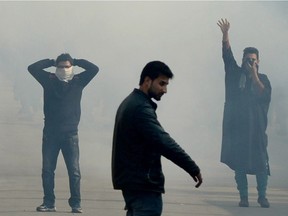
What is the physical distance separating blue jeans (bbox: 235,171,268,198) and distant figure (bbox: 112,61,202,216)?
4442 millimetres

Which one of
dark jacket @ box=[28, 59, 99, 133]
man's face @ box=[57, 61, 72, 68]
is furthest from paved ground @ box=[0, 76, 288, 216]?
man's face @ box=[57, 61, 72, 68]

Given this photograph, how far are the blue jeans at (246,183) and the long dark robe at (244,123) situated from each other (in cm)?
5

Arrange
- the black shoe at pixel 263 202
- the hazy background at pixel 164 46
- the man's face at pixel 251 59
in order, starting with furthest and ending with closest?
the hazy background at pixel 164 46, the man's face at pixel 251 59, the black shoe at pixel 263 202

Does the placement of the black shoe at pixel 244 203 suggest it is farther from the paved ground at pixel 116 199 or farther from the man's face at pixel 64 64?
the man's face at pixel 64 64

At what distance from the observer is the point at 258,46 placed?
13977mm

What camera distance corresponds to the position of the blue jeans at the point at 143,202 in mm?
6129

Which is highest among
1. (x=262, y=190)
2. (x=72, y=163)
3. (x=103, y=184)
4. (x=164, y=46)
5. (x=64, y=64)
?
(x=164, y=46)

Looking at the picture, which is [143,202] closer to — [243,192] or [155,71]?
[155,71]

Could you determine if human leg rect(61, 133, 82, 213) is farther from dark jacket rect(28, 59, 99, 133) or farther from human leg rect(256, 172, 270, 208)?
human leg rect(256, 172, 270, 208)

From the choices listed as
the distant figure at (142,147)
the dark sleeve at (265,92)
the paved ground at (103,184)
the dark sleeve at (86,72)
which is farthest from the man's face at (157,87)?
the dark sleeve at (265,92)

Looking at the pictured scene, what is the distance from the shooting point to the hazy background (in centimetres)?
1402

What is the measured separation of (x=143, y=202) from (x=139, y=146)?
276mm

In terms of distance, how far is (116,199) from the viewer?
10742 mm

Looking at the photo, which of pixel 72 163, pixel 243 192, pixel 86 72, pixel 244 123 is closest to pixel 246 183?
pixel 243 192
